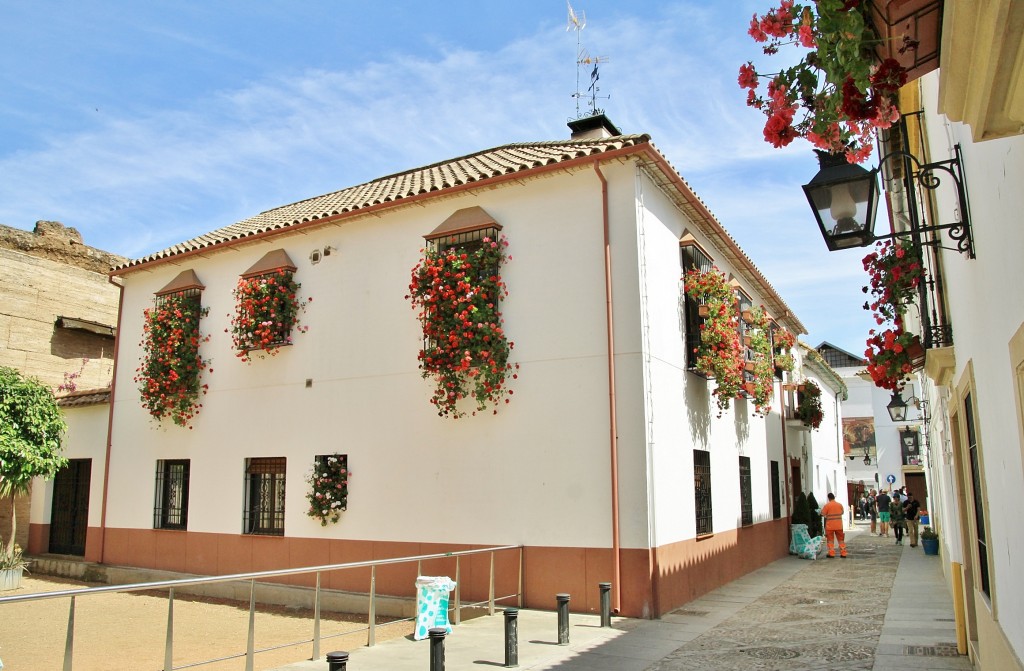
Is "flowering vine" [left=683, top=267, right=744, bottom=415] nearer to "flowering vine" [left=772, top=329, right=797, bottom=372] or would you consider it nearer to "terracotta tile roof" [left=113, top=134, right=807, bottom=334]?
"terracotta tile roof" [left=113, top=134, right=807, bottom=334]

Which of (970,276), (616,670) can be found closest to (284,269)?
(616,670)

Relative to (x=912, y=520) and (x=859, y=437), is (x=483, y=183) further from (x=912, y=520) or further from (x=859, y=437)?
(x=859, y=437)

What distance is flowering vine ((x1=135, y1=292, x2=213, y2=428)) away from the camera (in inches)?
570

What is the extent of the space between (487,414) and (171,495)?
7.50 metres

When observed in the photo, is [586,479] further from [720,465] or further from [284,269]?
[284,269]

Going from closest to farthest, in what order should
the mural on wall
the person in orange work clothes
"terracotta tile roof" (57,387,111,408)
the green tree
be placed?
the green tree, "terracotta tile roof" (57,387,111,408), the person in orange work clothes, the mural on wall

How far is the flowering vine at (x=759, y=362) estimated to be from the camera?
13.7m

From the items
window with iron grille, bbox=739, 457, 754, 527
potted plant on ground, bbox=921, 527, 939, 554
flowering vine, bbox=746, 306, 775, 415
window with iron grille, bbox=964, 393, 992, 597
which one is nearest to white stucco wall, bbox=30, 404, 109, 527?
window with iron grille, bbox=739, 457, 754, 527

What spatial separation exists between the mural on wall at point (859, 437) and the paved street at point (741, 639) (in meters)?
34.5

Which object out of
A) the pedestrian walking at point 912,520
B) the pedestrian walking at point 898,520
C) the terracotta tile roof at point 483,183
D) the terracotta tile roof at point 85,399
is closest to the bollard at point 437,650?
the terracotta tile roof at point 483,183

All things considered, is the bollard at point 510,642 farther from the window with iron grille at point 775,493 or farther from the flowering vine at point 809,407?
the flowering vine at point 809,407

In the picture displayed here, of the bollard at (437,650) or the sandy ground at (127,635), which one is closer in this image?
the sandy ground at (127,635)

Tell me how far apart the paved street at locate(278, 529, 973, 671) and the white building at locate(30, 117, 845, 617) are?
69 centimetres

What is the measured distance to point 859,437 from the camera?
45219 mm
